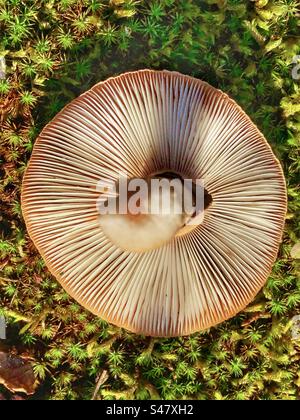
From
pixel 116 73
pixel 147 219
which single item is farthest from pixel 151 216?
pixel 116 73

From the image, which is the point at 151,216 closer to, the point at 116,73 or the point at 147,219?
the point at 147,219

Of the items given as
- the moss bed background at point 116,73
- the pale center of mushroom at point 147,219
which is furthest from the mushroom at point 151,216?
the moss bed background at point 116,73

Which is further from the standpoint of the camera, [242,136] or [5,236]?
[5,236]

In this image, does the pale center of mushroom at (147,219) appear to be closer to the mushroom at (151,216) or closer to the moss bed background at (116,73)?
the mushroom at (151,216)

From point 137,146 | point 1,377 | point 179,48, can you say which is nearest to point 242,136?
point 137,146

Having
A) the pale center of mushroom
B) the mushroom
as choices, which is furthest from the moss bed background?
the pale center of mushroom

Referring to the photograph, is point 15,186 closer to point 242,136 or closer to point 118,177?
point 118,177

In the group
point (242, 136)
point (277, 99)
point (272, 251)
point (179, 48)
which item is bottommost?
point (272, 251)

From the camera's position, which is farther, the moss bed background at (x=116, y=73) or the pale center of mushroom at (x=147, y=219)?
the moss bed background at (x=116, y=73)
